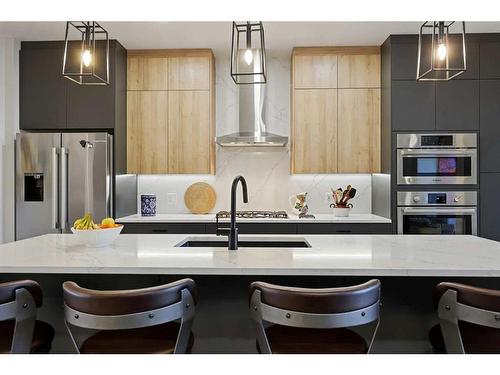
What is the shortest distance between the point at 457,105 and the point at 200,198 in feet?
8.99

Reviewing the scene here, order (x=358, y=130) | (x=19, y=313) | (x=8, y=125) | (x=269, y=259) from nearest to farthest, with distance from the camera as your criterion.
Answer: (x=19, y=313) → (x=269, y=259) → (x=8, y=125) → (x=358, y=130)

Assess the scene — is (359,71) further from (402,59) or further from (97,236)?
(97,236)

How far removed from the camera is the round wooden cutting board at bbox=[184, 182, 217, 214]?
14.5 ft

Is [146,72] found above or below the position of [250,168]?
above

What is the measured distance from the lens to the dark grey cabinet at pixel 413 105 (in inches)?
150

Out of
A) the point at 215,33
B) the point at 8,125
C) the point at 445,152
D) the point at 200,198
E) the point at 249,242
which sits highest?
the point at 215,33

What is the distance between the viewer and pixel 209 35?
3.87 metres

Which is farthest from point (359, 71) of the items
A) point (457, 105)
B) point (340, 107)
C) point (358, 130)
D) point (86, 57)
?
point (86, 57)

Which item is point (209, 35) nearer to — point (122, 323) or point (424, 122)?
point (424, 122)

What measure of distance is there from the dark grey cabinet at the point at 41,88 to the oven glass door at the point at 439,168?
11.1 feet

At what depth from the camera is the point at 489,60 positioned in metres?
3.78

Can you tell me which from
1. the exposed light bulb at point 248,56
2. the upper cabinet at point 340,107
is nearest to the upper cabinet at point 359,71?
the upper cabinet at point 340,107
